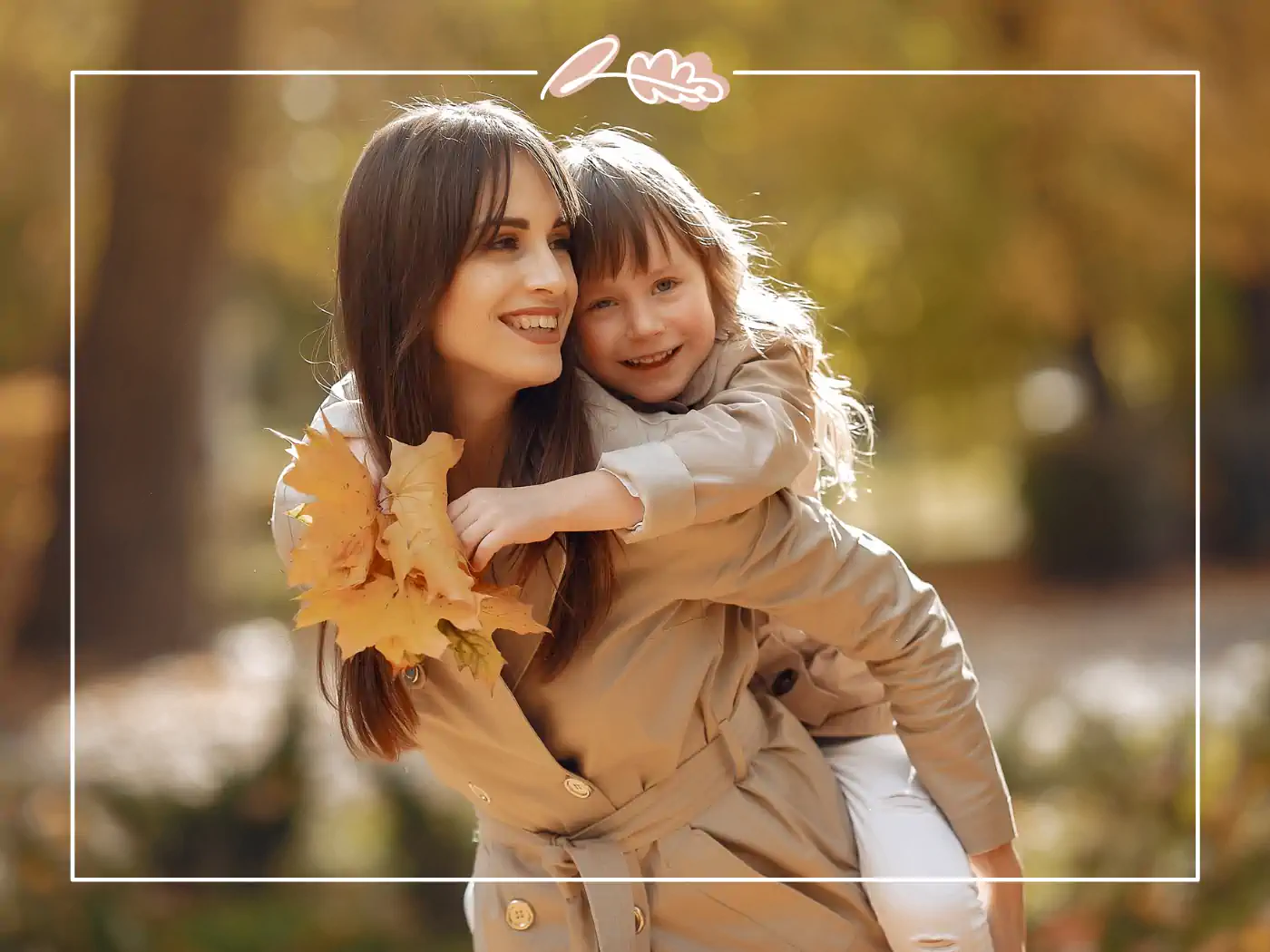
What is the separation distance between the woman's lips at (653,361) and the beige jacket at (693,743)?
0.24 feet

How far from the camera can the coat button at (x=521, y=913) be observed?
5.66 ft

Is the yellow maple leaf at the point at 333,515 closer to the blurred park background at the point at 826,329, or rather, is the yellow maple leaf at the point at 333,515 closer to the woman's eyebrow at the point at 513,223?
the woman's eyebrow at the point at 513,223

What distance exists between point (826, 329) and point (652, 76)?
12.7 feet

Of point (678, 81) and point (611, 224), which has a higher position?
point (678, 81)

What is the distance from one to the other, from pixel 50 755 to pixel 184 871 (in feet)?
4.52

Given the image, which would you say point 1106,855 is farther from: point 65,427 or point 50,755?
point 65,427

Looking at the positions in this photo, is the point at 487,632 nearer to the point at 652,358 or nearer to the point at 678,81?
the point at 652,358

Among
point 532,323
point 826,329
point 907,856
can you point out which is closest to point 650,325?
point 532,323

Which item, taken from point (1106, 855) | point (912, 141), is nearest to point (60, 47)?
point (912, 141)

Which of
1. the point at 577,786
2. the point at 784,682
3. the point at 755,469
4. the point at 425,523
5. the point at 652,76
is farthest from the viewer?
the point at 652,76

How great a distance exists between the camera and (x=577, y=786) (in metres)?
1.65

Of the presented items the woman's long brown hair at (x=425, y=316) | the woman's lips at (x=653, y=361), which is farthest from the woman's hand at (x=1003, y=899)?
the woman's lips at (x=653, y=361)

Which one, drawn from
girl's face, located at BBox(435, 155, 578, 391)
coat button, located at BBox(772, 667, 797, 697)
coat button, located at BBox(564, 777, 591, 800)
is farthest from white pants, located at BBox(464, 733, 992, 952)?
girl's face, located at BBox(435, 155, 578, 391)

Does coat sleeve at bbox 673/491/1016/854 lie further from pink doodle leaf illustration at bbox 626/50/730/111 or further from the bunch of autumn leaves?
pink doodle leaf illustration at bbox 626/50/730/111
